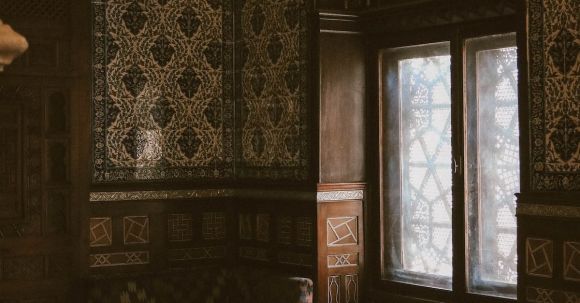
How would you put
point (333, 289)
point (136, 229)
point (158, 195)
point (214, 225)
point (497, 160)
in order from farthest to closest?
point (214, 225) < point (158, 195) < point (136, 229) < point (333, 289) < point (497, 160)

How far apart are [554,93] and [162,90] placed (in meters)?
3.15

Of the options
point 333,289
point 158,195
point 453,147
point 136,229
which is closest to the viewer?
point 453,147

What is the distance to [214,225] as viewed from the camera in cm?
702

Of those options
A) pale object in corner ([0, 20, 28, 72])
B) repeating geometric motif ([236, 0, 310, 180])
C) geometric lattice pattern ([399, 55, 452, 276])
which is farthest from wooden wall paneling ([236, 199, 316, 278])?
pale object in corner ([0, 20, 28, 72])

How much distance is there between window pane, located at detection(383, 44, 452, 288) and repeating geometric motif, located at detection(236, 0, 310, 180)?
675 mm

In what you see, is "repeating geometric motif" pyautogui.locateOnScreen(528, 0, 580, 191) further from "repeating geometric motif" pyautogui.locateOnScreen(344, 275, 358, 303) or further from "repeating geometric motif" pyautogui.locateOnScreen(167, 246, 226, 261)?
"repeating geometric motif" pyautogui.locateOnScreen(167, 246, 226, 261)

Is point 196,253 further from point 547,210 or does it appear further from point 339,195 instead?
point 547,210

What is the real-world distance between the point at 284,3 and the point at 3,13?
6.94 feet

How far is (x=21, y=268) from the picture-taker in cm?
618

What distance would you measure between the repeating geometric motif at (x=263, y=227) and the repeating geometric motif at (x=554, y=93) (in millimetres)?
2443

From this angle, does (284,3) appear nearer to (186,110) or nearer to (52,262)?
(186,110)

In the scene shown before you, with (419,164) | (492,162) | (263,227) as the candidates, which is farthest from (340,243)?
(492,162)

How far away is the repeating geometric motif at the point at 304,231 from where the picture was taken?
6422 mm

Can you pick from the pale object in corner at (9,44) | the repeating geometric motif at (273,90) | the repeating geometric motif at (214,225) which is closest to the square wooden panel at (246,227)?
the repeating geometric motif at (214,225)
